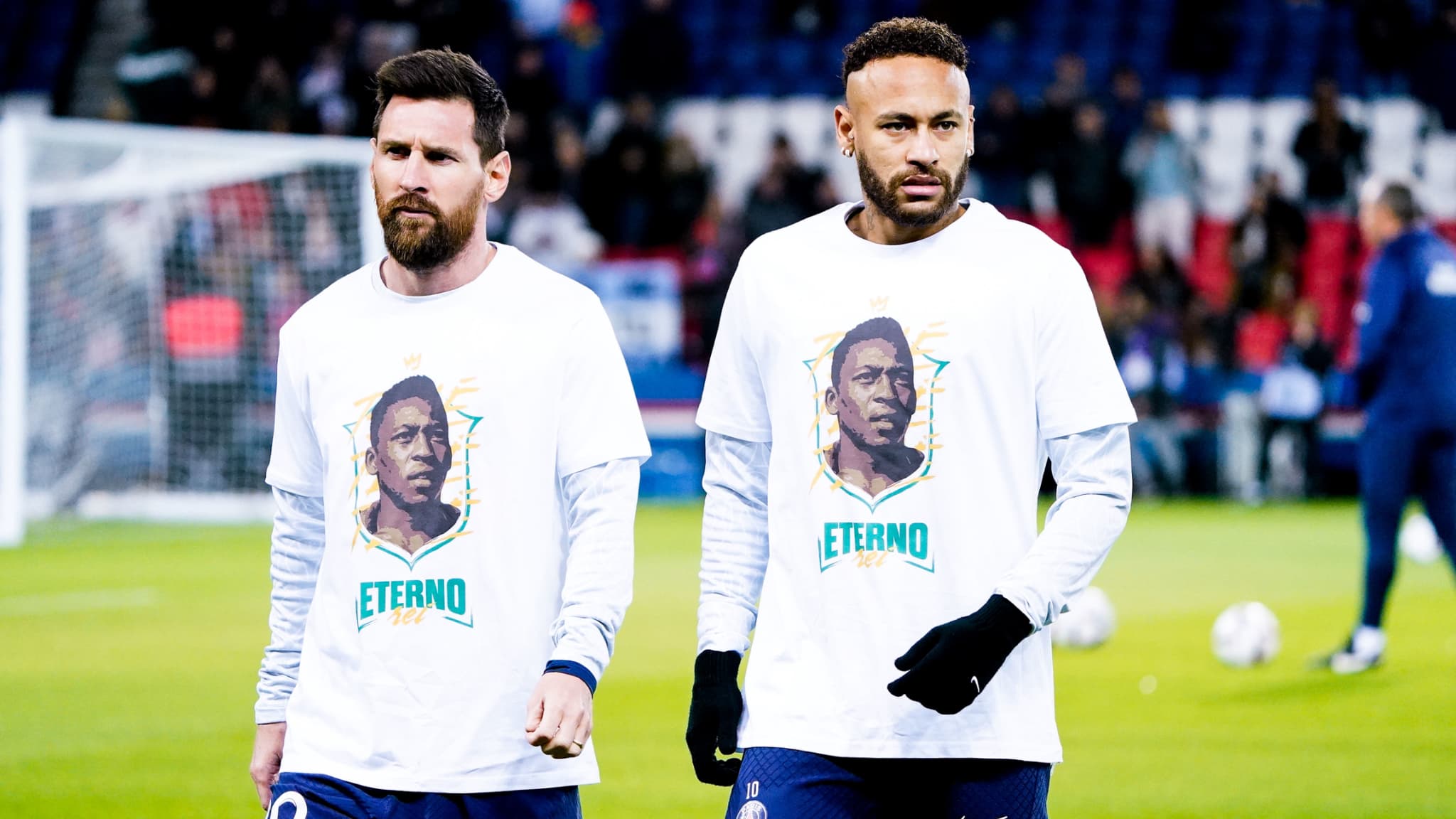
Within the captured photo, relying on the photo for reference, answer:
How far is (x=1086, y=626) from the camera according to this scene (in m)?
10.8

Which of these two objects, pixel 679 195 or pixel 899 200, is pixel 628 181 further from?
pixel 899 200

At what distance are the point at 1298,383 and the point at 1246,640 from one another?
1180 cm

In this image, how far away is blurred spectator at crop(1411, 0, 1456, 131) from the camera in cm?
2308

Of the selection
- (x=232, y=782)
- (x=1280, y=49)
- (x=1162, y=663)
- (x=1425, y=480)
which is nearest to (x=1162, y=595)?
(x=1162, y=663)

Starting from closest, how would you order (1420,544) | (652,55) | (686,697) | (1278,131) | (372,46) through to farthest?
(686,697) → (1420,544) → (372,46) → (652,55) → (1278,131)

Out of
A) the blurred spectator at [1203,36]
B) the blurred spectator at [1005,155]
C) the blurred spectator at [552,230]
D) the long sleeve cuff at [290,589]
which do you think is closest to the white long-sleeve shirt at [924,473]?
the long sleeve cuff at [290,589]

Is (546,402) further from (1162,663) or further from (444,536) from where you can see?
(1162,663)

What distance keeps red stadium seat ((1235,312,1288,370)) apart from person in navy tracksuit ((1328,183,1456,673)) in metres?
12.8

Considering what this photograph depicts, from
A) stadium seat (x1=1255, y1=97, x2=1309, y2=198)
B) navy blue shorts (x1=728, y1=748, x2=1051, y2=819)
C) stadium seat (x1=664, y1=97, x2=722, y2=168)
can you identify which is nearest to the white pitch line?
navy blue shorts (x1=728, y1=748, x2=1051, y2=819)

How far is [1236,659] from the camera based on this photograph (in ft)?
33.1

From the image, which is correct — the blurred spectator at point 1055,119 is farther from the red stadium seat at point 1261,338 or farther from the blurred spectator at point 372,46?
the blurred spectator at point 372,46

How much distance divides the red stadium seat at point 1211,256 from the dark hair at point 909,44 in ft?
64.9

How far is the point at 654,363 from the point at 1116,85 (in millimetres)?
6233

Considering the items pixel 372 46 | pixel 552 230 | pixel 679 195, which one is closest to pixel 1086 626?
pixel 552 230
